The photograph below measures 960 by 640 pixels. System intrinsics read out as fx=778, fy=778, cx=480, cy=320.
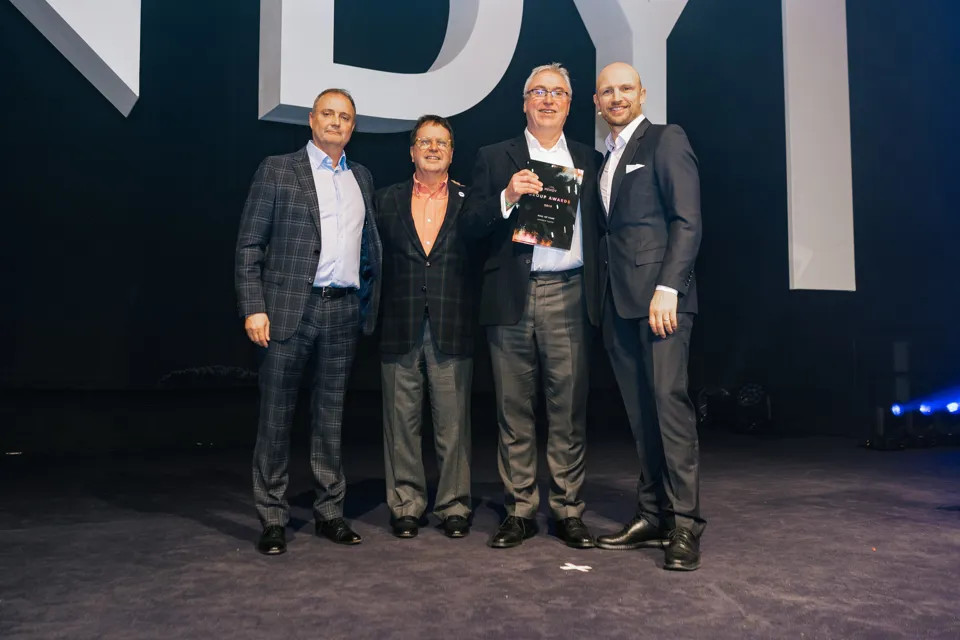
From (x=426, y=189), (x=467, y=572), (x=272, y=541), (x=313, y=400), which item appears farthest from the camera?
(x=426, y=189)

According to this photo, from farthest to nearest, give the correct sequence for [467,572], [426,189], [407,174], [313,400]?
[407,174], [426,189], [313,400], [467,572]

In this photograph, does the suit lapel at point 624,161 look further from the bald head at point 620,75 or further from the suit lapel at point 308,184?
the suit lapel at point 308,184

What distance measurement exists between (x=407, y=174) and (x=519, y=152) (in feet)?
8.39

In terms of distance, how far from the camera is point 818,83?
17.6ft

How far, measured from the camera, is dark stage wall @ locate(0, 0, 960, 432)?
4.19 meters

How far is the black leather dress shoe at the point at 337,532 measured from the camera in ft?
8.13

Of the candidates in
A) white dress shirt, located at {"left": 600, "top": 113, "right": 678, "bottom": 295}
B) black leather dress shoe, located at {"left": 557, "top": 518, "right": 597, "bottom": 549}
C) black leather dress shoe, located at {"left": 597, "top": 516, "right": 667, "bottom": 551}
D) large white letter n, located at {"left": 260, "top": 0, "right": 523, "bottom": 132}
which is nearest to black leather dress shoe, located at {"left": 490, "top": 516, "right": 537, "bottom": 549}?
black leather dress shoe, located at {"left": 557, "top": 518, "right": 597, "bottom": 549}

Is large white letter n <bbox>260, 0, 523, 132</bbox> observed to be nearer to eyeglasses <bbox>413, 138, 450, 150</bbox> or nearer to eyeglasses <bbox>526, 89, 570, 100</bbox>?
eyeglasses <bbox>413, 138, 450, 150</bbox>

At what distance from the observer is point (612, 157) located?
249cm

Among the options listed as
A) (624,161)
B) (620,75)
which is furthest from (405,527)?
(620,75)

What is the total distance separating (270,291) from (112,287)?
2.34 metres

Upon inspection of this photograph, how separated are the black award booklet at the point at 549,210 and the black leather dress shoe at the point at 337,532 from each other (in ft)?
3.52

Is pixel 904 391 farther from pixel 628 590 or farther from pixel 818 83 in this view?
pixel 628 590

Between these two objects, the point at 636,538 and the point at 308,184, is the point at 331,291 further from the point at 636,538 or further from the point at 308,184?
the point at 636,538
